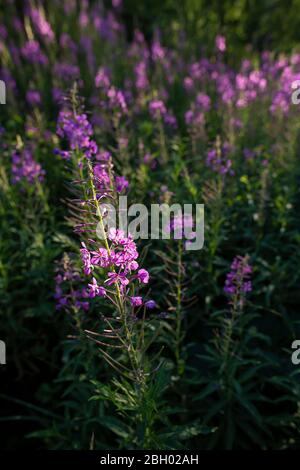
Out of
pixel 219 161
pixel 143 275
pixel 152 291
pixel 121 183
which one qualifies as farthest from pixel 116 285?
pixel 219 161

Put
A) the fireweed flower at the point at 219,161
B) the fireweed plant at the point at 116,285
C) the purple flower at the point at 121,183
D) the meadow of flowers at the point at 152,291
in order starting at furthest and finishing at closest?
1. the fireweed flower at the point at 219,161
2. the purple flower at the point at 121,183
3. the meadow of flowers at the point at 152,291
4. the fireweed plant at the point at 116,285

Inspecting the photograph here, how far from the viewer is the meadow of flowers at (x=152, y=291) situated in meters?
2.31

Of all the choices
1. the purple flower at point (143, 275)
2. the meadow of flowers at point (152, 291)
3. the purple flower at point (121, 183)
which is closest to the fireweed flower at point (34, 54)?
the meadow of flowers at point (152, 291)

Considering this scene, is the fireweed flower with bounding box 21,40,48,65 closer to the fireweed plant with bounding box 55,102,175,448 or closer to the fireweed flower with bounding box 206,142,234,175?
the fireweed flower with bounding box 206,142,234,175

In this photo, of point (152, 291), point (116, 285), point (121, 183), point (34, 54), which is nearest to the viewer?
point (116, 285)

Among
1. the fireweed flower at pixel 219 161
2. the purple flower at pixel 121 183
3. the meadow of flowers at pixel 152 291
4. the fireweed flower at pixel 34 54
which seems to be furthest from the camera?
the fireweed flower at pixel 34 54

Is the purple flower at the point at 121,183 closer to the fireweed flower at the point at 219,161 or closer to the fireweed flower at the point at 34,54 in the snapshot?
the fireweed flower at the point at 219,161

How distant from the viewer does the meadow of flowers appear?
2311mm

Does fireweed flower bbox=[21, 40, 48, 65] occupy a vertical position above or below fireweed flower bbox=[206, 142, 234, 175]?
above

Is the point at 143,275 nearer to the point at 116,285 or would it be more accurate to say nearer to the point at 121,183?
the point at 116,285

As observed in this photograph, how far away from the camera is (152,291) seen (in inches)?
126

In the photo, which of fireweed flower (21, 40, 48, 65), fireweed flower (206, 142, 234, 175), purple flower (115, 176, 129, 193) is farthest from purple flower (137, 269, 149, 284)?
fireweed flower (21, 40, 48, 65)

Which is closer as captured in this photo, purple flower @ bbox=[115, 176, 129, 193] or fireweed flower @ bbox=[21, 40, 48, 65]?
purple flower @ bbox=[115, 176, 129, 193]
